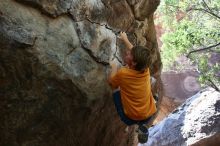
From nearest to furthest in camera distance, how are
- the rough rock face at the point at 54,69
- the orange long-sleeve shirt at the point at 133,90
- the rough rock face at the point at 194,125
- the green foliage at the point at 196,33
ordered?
1. the rough rock face at the point at 54,69
2. the orange long-sleeve shirt at the point at 133,90
3. the rough rock face at the point at 194,125
4. the green foliage at the point at 196,33

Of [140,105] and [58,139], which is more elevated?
[140,105]

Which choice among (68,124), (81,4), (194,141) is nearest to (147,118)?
(68,124)

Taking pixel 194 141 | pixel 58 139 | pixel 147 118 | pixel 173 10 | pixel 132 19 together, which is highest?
pixel 173 10

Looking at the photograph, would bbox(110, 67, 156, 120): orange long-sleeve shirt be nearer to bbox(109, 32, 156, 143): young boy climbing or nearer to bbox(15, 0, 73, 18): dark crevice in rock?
bbox(109, 32, 156, 143): young boy climbing

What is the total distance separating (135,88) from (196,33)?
648 cm

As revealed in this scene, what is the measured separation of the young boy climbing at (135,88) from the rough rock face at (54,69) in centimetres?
32

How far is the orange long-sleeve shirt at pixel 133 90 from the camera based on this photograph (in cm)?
530

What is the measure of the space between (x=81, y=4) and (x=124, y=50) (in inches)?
52.0

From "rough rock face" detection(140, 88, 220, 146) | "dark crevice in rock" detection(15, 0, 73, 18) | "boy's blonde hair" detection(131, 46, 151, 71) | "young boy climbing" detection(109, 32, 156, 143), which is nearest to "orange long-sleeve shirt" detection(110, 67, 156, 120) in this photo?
"young boy climbing" detection(109, 32, 156, 143)

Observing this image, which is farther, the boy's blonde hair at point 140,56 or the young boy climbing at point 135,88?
the young boy climbing at point 135,88

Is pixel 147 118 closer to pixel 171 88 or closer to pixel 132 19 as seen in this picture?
pixel 132 19

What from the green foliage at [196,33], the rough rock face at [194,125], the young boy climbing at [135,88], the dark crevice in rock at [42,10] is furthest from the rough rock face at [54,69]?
the green foliage at [196,33]

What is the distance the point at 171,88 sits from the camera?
819 inches

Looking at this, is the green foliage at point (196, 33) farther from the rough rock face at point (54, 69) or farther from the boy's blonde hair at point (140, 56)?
the boy's blonde hair at point (140, 56)
